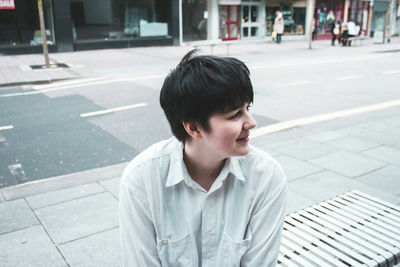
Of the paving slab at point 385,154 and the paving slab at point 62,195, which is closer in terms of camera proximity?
the paving slab at point 62,195

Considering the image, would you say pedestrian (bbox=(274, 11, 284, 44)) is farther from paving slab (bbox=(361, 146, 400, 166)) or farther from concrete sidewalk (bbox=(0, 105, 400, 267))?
paving slab (bbox=(361, 146, 400, 166))

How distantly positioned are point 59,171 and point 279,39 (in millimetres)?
22186

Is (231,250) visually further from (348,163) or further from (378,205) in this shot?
(348,163)

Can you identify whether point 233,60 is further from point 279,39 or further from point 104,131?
point 279,39

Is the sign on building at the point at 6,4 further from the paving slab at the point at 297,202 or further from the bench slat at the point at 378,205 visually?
the bench slat at the point at 378,205

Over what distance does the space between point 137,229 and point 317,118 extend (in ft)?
19.7

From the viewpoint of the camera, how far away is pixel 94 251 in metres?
3.07

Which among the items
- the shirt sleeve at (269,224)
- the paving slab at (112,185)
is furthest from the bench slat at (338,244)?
the paving slab at (112,185)

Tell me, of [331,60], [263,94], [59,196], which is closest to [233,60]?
[59,196]

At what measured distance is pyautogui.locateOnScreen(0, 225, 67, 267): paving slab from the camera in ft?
9.65

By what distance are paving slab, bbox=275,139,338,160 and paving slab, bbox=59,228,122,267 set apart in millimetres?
2745

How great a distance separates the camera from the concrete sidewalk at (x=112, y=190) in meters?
3.12

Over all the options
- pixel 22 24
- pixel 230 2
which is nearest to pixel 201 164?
pixel 22 24

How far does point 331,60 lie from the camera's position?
16250mm
